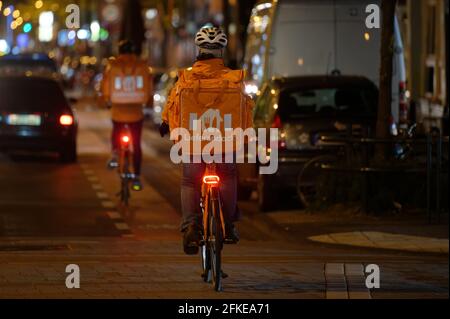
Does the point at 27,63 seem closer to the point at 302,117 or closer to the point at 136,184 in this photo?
the point at 136,184

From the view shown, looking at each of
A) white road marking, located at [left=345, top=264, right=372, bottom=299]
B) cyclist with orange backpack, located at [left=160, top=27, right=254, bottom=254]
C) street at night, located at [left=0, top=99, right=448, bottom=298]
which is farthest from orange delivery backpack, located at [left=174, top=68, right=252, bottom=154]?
white road marking, located at [left=345, top=264, right=372, bottom=299]

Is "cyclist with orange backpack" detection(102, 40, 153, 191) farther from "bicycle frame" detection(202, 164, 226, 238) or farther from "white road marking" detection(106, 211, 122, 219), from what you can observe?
"bicycle frame" detection(202, 164, 226, 238)

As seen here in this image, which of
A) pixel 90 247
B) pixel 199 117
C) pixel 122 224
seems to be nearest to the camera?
pixel 199 117

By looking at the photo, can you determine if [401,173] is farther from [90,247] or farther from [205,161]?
[205,161]

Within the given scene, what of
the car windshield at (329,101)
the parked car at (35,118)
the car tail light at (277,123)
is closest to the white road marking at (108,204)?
the car tail light at (277,123)

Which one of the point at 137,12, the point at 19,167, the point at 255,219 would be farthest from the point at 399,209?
the point at 137,12

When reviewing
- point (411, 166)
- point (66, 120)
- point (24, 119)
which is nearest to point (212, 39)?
point (411, 166)

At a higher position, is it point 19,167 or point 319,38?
point 319,38

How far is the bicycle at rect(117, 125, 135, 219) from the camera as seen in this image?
1869 cm

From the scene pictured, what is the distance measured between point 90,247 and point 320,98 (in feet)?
17.9

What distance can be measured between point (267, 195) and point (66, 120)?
28.4 feet

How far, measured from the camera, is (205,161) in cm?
1127

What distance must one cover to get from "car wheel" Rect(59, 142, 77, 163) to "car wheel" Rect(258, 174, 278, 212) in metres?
8.38

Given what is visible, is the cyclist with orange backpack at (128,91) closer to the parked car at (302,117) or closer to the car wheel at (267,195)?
the parked car at (302,117)
